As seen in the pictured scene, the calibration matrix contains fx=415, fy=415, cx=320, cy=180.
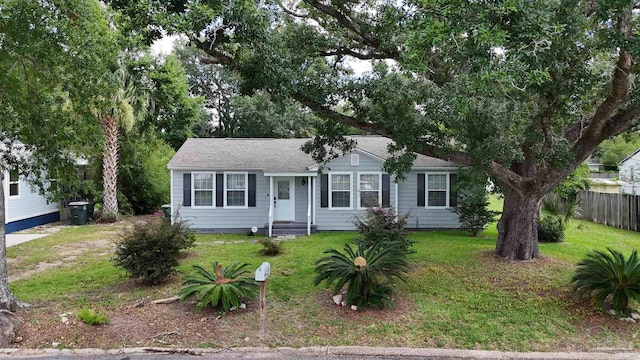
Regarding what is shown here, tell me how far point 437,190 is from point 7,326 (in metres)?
13.2

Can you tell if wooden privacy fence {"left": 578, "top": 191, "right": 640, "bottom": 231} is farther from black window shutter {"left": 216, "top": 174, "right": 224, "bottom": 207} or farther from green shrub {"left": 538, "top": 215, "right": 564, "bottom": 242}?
black window shutter {"left": 216, "top": 174, "right": 224, "bottom": 207}

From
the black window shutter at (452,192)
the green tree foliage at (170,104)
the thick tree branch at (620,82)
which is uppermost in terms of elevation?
the green tree foliage at (170,104)

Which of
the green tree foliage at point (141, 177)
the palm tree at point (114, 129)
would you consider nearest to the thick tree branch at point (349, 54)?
the palm tree at point (114, 129)

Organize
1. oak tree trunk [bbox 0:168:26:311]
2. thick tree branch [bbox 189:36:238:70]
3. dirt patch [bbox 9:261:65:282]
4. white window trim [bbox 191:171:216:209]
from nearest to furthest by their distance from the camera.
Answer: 1. oak tree trunk [bbox 0:168:26:311]
2. thick tree branch [bbox 189:36:238:70]
3. dirt patch [bbox 9:261:65:282]
4. white window trim [bbox 191:171:216:209]

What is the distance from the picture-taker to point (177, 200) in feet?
50.3

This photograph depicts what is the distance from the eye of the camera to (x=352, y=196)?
50.4 feet

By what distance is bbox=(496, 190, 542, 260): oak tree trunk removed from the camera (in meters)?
8.99

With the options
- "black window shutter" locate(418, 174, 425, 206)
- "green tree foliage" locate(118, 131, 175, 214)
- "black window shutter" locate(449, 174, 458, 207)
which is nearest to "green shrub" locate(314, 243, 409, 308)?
"black window shutter" locate(418, 174, 425, 206)

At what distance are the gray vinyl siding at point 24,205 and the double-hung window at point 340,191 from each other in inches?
415

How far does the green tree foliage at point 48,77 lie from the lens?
21.0ft

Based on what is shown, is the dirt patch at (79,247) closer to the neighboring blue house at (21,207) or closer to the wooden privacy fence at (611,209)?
the neighboring blue house at (21,207)

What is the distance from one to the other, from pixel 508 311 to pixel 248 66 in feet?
19.5

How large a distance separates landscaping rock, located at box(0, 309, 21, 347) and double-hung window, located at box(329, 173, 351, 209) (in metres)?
10.7

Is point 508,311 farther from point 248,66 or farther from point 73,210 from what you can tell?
point 73,210
